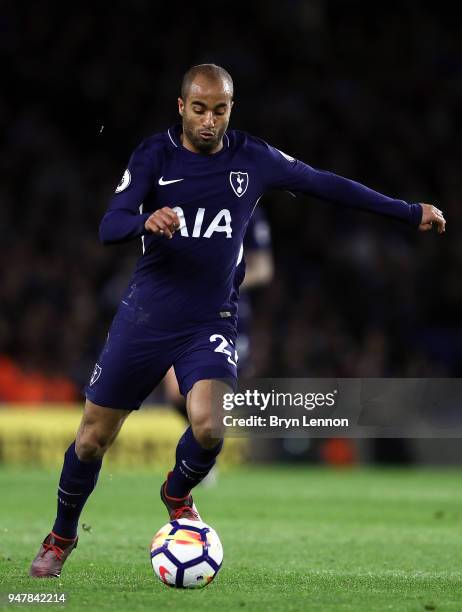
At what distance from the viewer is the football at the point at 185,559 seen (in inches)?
196

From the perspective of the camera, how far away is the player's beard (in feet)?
17.6

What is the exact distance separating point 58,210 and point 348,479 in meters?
6.18

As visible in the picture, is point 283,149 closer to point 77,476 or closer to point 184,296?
point 184,296

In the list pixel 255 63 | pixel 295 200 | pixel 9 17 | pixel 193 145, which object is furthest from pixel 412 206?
pixel 9 17

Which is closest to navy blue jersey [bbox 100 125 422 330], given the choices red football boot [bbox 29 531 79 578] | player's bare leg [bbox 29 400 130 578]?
player's bare leg [bbox 29 400 130 578]

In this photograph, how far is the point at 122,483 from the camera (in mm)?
11305

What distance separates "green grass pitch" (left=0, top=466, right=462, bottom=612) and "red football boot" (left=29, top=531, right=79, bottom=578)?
76 millimetres

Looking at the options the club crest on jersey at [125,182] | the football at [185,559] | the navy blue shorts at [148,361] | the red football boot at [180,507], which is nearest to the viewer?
the football at [185,559]

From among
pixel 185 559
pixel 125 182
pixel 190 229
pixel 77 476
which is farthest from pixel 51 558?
pixel 125 182

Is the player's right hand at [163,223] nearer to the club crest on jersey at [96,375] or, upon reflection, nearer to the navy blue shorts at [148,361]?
the navy blue shorts at [148,361]

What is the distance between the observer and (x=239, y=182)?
5.51m

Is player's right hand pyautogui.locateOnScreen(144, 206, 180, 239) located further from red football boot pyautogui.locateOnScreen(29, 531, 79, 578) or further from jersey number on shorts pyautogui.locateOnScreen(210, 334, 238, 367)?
red football boot pyautogui.locateOnScreen(29, 531, 79, 578)

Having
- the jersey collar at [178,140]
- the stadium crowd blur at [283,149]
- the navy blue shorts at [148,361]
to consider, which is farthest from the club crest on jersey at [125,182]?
the stadium crowd blur at [283,149]

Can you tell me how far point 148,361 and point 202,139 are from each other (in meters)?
0.93
